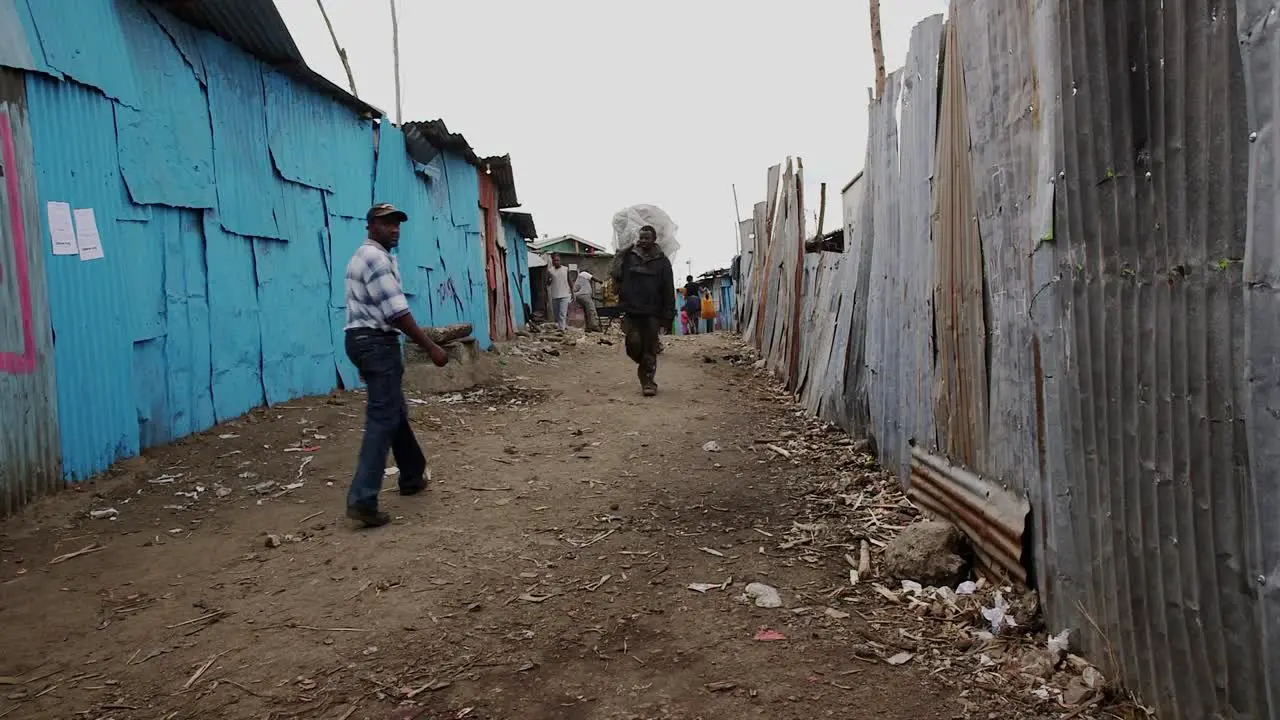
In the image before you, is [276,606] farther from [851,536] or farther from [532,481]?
[851,536]

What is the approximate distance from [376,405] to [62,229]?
2357 millimetres

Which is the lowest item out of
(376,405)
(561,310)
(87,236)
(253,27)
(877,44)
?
(376,405)

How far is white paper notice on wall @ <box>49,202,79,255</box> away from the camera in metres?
4.61

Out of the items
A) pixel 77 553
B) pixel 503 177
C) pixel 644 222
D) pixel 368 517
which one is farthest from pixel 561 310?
pixel 77 553

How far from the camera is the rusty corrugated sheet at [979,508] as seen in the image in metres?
2.84

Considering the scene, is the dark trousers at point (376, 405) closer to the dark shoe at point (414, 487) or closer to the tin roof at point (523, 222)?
the dark shoe at point (414, 487)

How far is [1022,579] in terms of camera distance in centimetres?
282

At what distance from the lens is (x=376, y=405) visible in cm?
411

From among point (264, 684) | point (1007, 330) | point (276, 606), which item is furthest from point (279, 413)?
point (1007, 330)

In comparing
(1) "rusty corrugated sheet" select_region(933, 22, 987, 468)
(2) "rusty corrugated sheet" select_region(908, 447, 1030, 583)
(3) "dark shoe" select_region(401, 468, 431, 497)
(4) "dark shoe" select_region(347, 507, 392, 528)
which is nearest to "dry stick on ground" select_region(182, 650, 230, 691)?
(4) "dark shoe" select_region(347, 507, 392, 528)

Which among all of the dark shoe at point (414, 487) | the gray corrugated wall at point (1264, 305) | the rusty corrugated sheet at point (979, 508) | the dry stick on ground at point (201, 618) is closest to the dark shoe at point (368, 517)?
the dark shoe at point (414, 487)

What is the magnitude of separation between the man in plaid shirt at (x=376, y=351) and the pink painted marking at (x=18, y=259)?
1.85 metres

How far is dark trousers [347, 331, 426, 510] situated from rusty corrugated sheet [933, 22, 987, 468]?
2717 millimetres

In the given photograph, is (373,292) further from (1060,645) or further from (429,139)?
(429,139)
